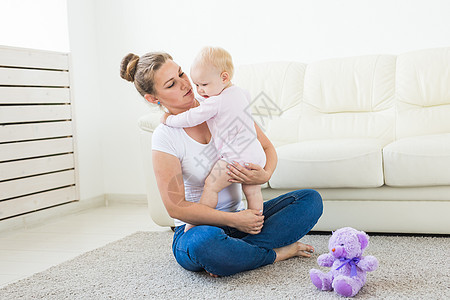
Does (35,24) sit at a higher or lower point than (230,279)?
higher

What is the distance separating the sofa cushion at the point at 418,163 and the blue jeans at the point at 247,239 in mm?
480

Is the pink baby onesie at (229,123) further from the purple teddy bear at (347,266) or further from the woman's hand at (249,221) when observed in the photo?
the purple teddy bear at (347,266)

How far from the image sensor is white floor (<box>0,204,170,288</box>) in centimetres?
235

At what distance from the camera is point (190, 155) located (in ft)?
6.16

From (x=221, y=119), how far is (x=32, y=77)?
6.18ft

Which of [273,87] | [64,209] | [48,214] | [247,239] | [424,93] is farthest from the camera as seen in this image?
[64,209]

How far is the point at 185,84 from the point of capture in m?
1.85

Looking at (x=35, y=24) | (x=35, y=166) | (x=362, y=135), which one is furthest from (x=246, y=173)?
(x=35, y=24)

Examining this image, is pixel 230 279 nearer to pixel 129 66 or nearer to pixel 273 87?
pixel 129 66

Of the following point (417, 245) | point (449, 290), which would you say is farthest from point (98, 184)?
point (449, 290)

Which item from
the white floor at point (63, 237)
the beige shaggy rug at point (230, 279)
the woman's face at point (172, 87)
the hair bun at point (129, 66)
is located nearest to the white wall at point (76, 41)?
the white floor at point (63, 237)

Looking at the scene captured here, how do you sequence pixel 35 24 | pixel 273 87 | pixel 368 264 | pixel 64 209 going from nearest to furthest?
1. pixel 368 264
2. pixel 273 87
3. pixel 64 209
4. pixel 35 24

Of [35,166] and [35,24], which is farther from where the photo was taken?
[35,24]

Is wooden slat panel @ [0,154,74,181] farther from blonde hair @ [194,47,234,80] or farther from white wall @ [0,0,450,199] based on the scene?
blonde hair @ [194,47,234,80]
